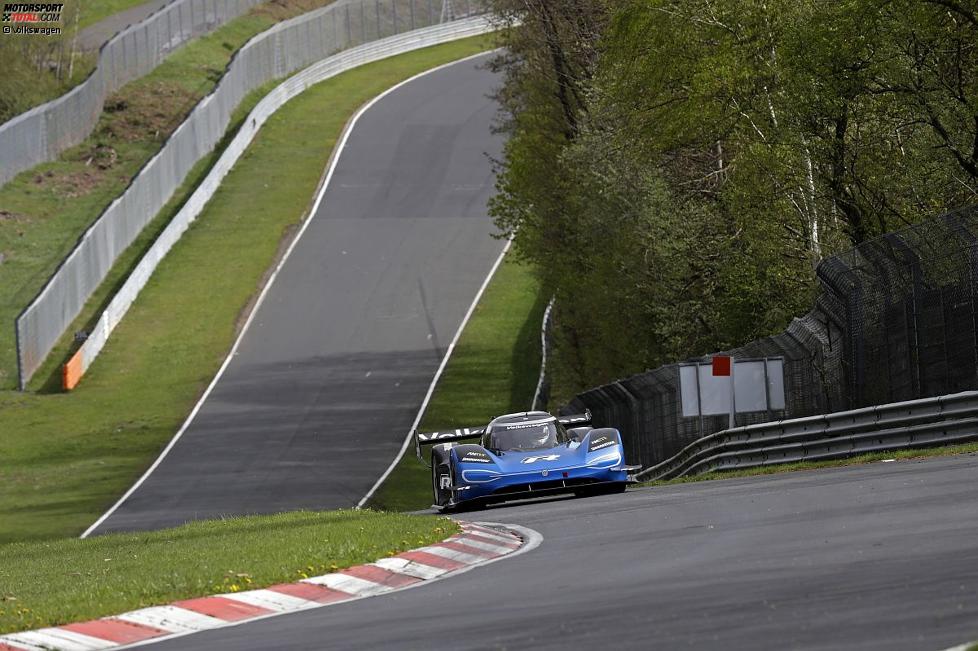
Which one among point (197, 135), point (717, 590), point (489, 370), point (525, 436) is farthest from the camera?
point (197, 135)

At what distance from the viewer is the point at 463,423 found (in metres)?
46.8

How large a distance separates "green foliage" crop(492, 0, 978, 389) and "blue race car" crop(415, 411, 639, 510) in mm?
7088

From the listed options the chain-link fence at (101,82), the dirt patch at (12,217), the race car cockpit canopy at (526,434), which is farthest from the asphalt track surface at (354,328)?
the race car cockpit canopy at (526,434)

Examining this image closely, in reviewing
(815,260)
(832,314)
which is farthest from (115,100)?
(832,314)

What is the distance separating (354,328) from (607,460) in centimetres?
3497

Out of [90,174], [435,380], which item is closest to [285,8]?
[90,174]

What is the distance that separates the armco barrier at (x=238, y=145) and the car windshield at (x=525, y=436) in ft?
99.9

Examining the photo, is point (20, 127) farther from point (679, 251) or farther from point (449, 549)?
point (449, 549)

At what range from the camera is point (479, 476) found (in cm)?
2323

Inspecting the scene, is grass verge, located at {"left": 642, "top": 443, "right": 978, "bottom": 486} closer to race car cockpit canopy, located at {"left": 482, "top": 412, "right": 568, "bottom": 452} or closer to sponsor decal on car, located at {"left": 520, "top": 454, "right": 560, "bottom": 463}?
race car cockpit canopy, located at {"left": 482, "top": 412, "right": 568, "bottom": 452}

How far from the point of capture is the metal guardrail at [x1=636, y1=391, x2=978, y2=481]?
71.7 ft

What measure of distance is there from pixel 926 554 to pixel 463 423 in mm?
35945

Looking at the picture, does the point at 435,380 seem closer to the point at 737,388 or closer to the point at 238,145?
the point at 737,388

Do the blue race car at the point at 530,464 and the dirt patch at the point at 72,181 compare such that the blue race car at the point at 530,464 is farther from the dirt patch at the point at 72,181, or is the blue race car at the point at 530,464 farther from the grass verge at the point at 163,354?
the dirt patch at the point at 72,181
